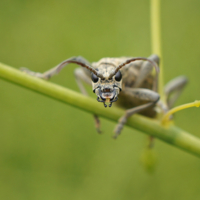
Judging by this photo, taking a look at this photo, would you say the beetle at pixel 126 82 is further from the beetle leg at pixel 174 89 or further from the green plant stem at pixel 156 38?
the green plant stem at pixel 156 38

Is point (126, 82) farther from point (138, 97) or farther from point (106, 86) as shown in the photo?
point (106, 86)

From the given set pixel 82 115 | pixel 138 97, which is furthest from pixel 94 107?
pixel 82 115

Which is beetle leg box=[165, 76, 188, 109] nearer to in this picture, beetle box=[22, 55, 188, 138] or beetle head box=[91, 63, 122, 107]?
beetle box=[22, 55, 188, 138]

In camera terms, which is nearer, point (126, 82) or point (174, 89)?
point (126, 82)

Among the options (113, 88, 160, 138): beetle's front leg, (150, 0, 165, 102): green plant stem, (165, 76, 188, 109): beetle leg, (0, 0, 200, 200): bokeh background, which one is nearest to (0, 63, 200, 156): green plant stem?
(113, 88, 160, 138): beetle's front leg

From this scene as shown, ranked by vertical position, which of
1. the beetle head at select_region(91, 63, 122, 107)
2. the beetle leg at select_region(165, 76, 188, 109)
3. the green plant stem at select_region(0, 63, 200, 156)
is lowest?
the green plant stem at select_region(0, 63, 200, 156)

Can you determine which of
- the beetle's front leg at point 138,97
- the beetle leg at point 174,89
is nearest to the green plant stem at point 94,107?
the beetle's front leg at point 138,97
